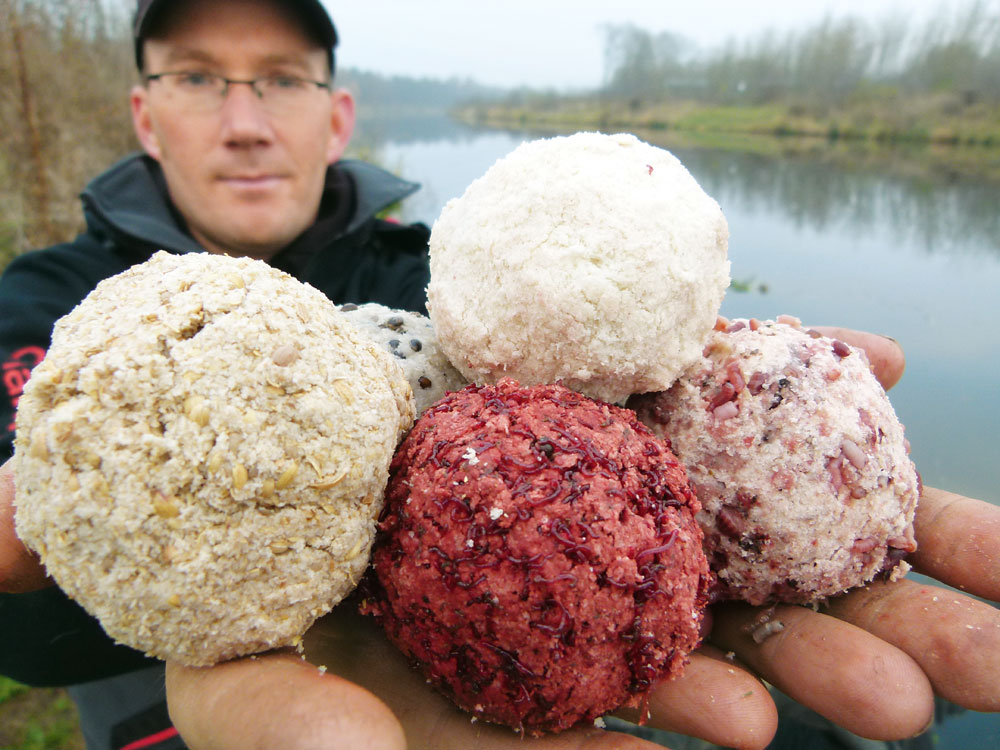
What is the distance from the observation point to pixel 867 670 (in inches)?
55.7

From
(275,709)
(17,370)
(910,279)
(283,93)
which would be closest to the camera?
(275,709)

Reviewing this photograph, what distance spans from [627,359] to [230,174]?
2.32 meters

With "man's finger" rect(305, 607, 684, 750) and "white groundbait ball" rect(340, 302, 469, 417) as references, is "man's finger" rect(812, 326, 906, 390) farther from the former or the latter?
"man's finger" rect(305, 607, 684, 750)

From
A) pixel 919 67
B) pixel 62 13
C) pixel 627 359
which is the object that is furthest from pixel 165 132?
pixel 919 67

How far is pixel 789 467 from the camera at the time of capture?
1.47 m

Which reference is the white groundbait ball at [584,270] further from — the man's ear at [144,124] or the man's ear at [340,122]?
the man's ear at [340,122]

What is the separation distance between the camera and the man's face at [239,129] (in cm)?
275

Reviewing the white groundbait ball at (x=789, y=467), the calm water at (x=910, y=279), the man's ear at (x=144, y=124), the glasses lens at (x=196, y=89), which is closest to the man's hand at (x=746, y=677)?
the white groundbait ball at (x=789, y=467)

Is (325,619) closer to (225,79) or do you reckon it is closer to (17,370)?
(17,370)

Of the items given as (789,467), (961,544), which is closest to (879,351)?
(961,544)

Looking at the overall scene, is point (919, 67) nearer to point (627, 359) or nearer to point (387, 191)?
point (387, 191)

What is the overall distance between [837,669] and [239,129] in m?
2.92

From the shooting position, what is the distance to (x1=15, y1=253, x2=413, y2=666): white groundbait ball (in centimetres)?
105

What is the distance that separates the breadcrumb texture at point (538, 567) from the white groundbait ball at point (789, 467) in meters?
0.24
